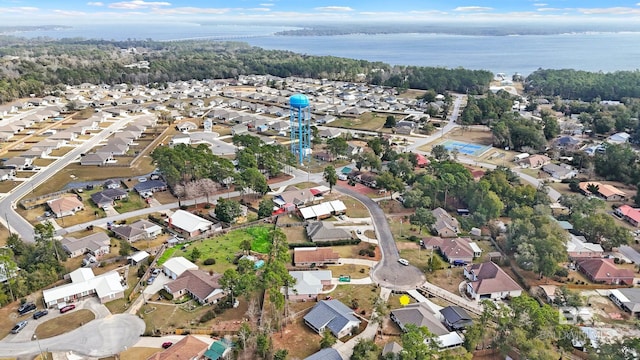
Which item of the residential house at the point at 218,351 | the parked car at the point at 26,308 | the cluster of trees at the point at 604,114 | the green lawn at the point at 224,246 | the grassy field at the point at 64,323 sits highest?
the cluster of trees at the point at 604,114

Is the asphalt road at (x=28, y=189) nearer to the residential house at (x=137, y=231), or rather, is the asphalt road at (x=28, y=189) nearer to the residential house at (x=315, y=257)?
the residential house at (x=137, y=231)

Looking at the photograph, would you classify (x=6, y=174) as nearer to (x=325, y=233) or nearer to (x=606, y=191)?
(x=325, y=233)

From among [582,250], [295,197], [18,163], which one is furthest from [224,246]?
[18,163]

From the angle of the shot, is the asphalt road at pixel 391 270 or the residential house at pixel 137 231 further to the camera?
the residential house at pixel 137 231

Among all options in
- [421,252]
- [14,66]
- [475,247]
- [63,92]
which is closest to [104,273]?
[421,252]

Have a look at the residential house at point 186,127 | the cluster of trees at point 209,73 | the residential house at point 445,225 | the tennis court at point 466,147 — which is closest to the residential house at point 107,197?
the residential house at point 186,127

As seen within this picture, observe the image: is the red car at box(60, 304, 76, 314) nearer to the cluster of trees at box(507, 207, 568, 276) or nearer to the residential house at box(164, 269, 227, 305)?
the residential house at box(164, 269, 227, 305)
